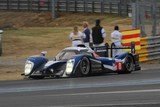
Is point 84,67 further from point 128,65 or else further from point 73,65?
point 128,65

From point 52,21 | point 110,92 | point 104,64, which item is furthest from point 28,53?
point 52,21

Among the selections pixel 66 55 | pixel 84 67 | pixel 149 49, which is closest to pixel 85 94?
pixel 84 67

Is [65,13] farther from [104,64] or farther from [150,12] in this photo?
[104,64]

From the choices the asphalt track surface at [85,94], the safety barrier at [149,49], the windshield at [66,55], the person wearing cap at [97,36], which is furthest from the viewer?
the safety barrier at [149,49]

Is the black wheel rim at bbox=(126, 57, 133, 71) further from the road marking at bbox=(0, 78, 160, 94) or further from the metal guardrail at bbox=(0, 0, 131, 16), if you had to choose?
the metal guardrail at bbox=(0, 0, 131, 16)

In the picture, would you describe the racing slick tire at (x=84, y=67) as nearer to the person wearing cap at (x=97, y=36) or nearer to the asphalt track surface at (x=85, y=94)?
the asphalt track surface at (x=85, y=94)

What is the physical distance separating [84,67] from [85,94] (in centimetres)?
582

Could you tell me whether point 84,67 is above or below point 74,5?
below

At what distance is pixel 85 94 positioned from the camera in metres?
12.7

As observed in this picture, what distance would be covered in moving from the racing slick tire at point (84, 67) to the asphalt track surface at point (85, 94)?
7.77ft

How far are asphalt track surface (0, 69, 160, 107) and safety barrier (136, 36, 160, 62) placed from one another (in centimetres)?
975

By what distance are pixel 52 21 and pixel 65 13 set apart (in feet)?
13.2

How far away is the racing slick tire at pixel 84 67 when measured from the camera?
18203 mm

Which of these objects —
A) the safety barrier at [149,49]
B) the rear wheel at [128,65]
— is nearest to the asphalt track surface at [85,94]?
the rear wheel at [128,65]
